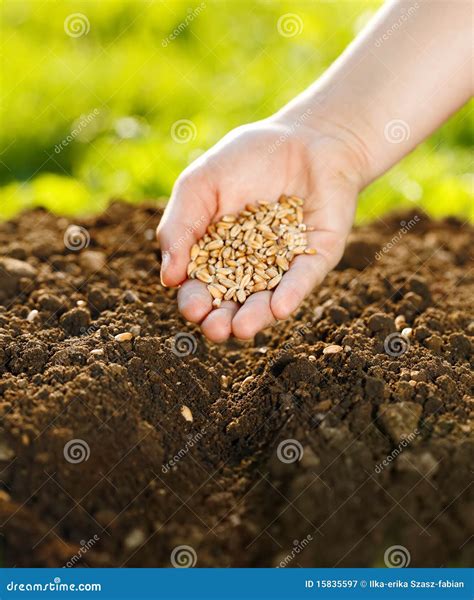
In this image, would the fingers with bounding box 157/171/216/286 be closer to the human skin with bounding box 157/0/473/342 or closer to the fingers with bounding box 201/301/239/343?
the human skin with bounding box 157/0/473/342

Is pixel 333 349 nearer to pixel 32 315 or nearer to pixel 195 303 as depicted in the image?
pixel 195 303

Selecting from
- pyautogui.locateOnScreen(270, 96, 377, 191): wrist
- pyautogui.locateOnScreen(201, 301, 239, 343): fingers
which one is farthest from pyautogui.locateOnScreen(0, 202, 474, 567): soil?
pyautogui.locateOnScreen(270, 96, 377, 191): wrist

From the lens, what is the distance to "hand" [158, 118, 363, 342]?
2.56m

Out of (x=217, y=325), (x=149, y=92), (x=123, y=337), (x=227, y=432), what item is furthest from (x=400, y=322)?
(x=149, y=92)

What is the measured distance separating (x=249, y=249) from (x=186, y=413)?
0.79 metres

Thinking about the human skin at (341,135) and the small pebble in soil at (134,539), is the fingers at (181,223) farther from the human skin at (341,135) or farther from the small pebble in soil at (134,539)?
the small pebble in soil at (134,539)

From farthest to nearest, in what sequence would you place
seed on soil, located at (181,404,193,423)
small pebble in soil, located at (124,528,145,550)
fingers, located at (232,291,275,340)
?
fingers, located at (232,291,275,340) → seed on soil, located at (181,404,193,423) → small pebble in soil, located at (124,528,145,550)

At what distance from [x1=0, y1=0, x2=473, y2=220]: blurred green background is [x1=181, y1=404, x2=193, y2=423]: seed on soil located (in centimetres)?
164

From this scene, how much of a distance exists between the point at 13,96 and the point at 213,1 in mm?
1652

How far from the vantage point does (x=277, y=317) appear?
254 cm

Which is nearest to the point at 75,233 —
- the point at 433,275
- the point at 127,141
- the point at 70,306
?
the point at 70,306

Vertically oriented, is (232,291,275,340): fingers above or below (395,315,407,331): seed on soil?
below

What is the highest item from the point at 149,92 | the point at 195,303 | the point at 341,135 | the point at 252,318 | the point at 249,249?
the point at 341,135

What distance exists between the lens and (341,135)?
9.91 feet
